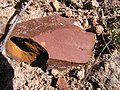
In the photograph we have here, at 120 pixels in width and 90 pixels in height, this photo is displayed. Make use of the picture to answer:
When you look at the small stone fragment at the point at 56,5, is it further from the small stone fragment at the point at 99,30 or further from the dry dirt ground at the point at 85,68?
the small stone fragment at the point at 99,30

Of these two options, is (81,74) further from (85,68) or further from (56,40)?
(56,40)

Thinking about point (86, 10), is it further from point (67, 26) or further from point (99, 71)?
point (99, 71)

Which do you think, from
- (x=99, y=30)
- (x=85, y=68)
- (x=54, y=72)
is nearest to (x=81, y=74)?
(x=85, y=68)

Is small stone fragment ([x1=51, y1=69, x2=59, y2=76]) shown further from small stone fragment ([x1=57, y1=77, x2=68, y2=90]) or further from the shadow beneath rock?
the shadow beneath rock

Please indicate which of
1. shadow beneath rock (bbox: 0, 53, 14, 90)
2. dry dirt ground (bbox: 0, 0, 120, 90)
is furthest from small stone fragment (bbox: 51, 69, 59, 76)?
shadow beneath rock (bbox: 0, 53, 14, 90)

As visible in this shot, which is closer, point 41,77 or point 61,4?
point 41,77

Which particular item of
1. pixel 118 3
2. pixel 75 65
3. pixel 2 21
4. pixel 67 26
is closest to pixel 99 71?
pixel 75 65
